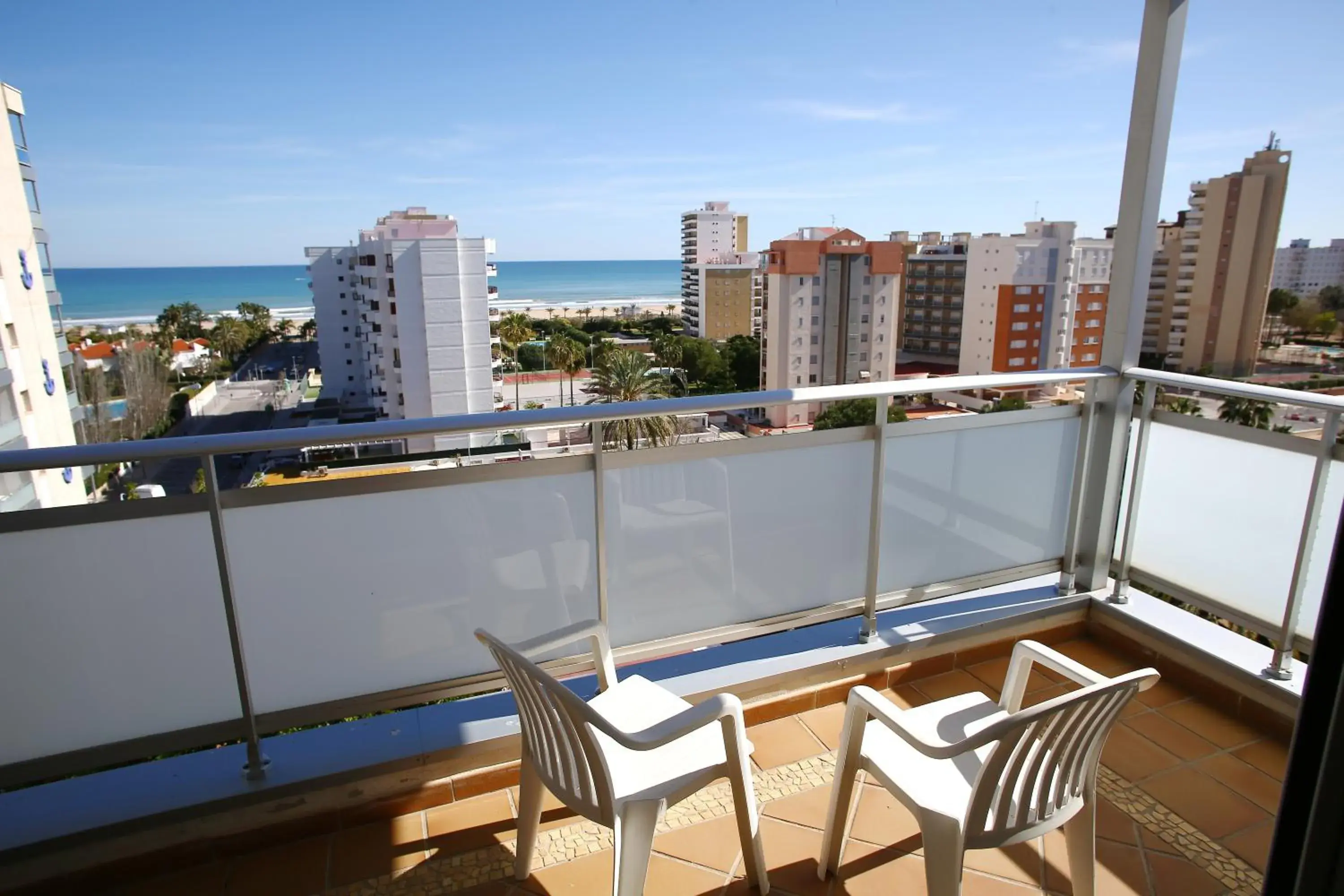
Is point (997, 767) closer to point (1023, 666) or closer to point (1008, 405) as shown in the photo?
point (1023, 666)

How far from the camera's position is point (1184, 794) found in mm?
2348

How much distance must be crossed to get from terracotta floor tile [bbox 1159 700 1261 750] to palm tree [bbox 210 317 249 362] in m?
63.5

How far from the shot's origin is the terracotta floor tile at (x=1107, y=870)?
199 cm

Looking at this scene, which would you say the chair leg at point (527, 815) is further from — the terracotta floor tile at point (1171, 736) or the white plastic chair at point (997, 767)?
the terracotta floor tile at point (1171, 736)

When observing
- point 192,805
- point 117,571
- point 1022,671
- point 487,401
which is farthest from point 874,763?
point 487,401

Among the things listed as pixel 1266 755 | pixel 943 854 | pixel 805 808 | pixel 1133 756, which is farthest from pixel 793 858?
pixel 1266 755

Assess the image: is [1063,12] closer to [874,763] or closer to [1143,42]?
[1143,42]

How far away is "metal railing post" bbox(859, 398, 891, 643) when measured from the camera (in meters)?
2.74

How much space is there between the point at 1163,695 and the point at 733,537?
177 cm

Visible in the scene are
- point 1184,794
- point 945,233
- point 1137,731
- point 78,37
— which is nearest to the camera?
point 1184,794

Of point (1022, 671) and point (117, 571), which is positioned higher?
point (117, 571)

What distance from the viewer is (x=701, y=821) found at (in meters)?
2.24

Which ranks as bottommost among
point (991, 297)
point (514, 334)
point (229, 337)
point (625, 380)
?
point (229, 337)

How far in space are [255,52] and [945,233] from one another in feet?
181
